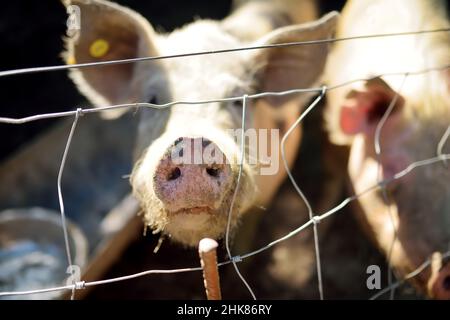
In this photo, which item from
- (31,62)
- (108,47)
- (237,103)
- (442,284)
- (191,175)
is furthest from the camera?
(31,62)

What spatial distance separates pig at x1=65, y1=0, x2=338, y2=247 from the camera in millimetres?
1818

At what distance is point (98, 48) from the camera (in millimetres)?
2561

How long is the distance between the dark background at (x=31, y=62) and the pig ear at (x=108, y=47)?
1668mm

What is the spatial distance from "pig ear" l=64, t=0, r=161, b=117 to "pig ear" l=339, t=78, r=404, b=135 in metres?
0.87

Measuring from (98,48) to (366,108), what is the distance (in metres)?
1.16

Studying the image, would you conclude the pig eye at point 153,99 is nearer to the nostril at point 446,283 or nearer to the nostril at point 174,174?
the nostril at point 174,174

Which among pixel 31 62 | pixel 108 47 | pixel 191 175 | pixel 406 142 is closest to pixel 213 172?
pixel 191 175

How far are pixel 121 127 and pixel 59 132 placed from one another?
46cm

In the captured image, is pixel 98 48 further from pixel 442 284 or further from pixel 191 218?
pixel 442 284

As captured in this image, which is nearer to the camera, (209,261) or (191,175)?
(209,261)

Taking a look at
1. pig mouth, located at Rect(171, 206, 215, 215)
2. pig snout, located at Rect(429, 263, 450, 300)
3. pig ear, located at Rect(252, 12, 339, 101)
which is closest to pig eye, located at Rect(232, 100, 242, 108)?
pig ear, located at Rect(252, 12, 339, 101)

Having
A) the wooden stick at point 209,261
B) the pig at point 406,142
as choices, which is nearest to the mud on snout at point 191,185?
the wooden stick at point 209,261

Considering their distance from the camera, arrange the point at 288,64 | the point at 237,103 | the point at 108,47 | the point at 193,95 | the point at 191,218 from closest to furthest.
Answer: the point at 191,218 → the point at 193,95 → the point at 237,103 → the point at 108,47 → the point at 288,64

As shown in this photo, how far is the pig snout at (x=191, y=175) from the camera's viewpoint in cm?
178
